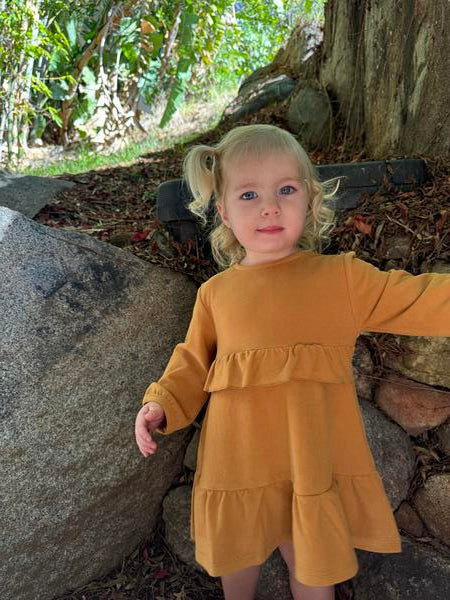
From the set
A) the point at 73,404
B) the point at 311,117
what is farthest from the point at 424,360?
the point at 311,117

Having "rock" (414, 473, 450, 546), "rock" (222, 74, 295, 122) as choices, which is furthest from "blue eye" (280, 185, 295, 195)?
"rock" (222, 74, 295, 122)

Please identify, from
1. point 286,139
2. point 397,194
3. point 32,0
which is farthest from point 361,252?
point 32,0

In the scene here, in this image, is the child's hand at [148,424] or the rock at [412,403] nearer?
the child's hand at [148,424]

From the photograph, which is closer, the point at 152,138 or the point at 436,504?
the point at 436,504

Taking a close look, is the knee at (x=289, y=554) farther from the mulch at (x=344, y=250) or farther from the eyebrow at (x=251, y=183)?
the eyebrow at (x=251, y=183)

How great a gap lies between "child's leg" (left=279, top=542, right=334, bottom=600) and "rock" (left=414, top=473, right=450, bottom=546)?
53 centimetres

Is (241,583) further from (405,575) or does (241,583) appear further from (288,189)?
(288,189)

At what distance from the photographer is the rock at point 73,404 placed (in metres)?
1.95

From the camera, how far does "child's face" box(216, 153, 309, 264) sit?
1.71 meters

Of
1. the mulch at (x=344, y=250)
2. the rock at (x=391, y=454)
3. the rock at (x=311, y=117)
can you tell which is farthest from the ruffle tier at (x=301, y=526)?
the rock at (x=311, y=117)

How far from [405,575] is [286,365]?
0.92m

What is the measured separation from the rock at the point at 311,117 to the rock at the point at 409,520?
2079 mm

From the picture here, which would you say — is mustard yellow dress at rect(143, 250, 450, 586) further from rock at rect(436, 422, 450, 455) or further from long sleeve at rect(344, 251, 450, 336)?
rock at rect(436, 422, 450, 455)

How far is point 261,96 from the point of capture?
4.61 m
